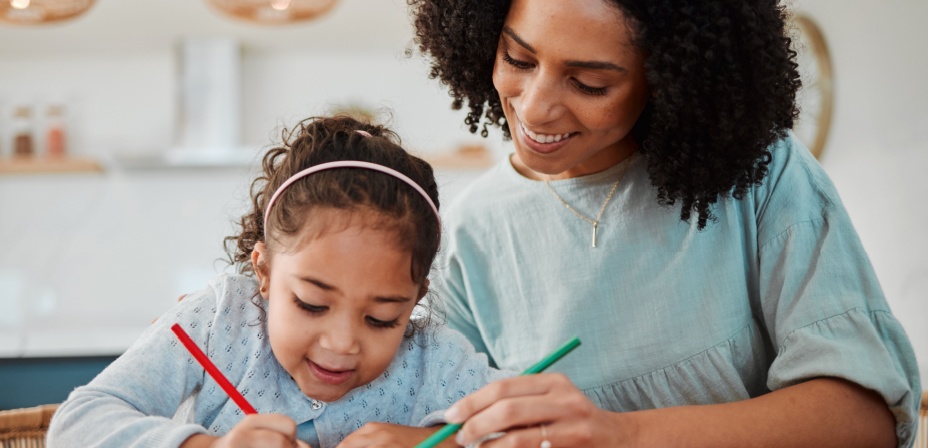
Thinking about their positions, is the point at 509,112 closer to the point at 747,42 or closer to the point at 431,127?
the point at 747,42

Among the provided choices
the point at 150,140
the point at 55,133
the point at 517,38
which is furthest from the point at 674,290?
the point at 55,133

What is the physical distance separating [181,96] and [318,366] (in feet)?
13.6

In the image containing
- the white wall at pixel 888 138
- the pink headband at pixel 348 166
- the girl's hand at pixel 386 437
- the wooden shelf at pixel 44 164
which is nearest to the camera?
the girl's hand at pixel 386 437

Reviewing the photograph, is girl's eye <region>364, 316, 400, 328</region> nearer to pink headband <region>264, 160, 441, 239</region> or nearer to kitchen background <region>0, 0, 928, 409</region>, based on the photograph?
pink headband <region>264, 160, 441, 239</region>

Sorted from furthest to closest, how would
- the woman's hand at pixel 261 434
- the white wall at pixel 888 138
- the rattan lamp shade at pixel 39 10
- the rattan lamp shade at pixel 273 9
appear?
the rattan lamp shade at pixel 273 9
the rattan lamp shade at pixel 39 10
the white wall at pixel 888 138
the woman's hand at pixel 261 434

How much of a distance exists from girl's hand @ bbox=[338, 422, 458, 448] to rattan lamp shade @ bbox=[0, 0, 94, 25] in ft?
7.04

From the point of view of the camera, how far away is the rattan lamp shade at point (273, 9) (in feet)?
9.95

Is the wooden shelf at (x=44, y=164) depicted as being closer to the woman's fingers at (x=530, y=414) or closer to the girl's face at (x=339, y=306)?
the girl's face at (x=339, y=306)

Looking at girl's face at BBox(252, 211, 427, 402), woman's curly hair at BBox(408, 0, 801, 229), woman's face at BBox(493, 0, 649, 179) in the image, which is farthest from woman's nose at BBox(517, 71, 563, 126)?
girl's face at BBox(252, 211, 427, 402)

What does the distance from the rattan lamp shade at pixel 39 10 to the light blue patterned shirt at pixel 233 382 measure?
1840mm

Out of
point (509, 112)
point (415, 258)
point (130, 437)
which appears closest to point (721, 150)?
point (509, 112)

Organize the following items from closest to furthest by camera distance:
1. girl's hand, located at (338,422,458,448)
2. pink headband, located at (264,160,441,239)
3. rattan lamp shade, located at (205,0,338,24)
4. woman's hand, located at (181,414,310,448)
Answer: woman's hand, located at (181,414,310,448) < girl's hand, located at (338,422,458,448) < pink headband, located at (264,160,441,239) < rattan lamp shade, located at (205,0,338,24)

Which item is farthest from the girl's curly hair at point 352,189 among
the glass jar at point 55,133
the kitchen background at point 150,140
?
the glass jar at point 55,133

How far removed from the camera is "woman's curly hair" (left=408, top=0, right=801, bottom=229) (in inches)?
47.9
